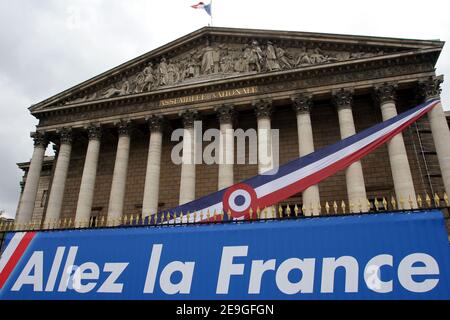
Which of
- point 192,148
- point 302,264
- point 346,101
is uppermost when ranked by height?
point 346,101

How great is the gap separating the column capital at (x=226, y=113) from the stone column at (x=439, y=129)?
898cm

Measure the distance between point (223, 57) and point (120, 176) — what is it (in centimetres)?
870

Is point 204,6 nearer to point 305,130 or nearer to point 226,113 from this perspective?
point 226,113

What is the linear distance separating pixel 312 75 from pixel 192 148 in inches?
280

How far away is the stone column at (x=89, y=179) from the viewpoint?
1855cm

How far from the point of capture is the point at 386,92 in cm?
→ 1666

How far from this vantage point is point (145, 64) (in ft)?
70.8

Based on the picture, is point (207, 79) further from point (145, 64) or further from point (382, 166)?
point (382, 166)

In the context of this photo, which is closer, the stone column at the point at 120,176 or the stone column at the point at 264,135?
the stone column at the point at 264,135

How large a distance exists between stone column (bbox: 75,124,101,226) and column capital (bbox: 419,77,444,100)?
17027mm

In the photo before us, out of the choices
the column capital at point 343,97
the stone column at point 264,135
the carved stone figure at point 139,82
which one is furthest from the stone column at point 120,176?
the column capital at point 343,97

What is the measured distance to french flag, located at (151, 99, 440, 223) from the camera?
9.59 m

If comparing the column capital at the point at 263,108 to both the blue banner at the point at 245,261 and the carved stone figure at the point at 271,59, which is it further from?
the blue banner at the point at 245,261
